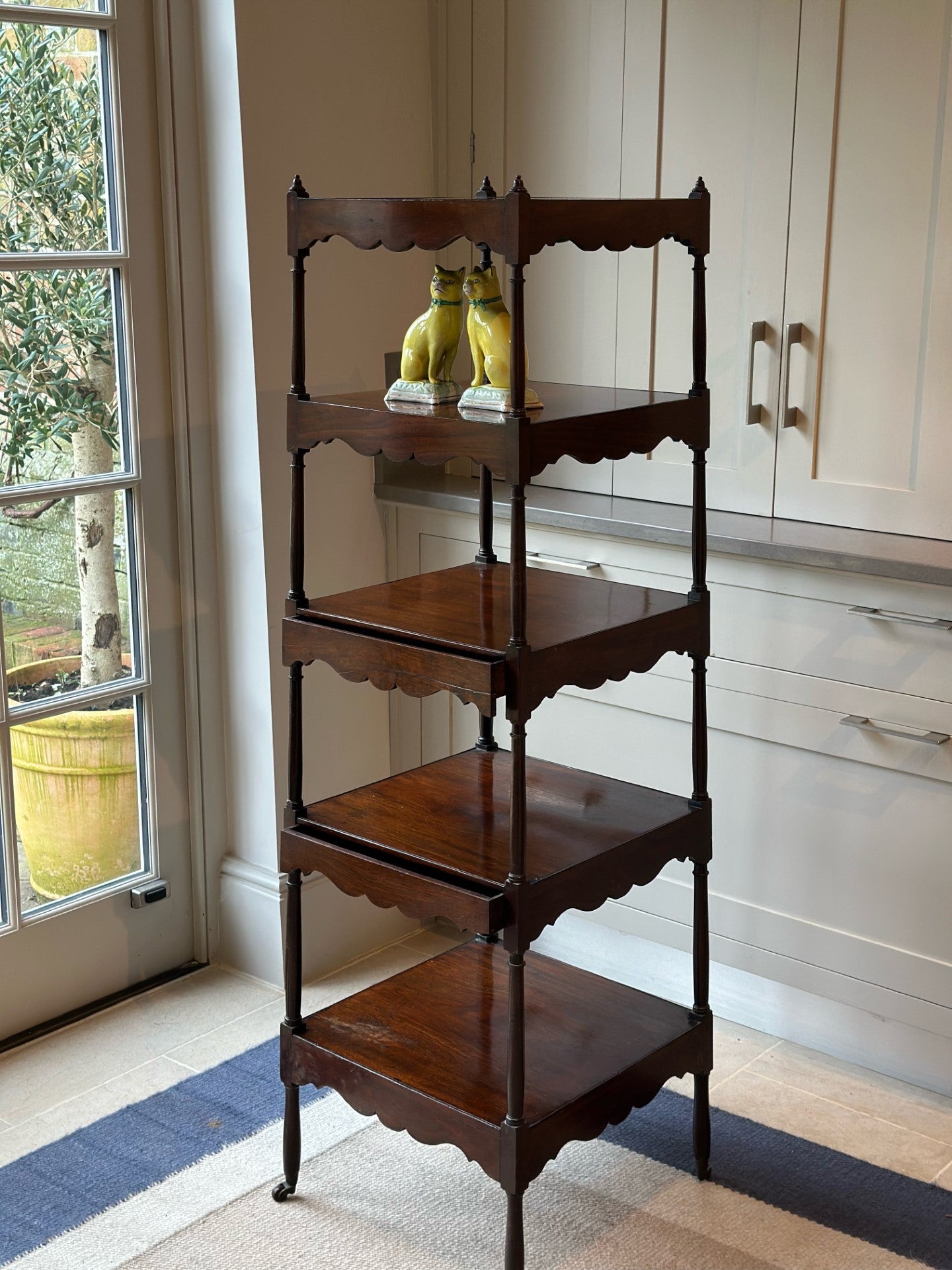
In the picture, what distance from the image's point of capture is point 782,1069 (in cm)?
252

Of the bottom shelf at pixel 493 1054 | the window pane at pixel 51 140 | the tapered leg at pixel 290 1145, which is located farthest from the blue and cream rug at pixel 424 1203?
the window pane at pixel 51 140

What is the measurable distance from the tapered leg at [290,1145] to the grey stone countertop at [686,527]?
110 centimetres

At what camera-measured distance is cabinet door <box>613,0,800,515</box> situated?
2393mm

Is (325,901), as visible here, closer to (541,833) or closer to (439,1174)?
(439,1174)

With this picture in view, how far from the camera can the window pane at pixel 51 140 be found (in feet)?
7.71

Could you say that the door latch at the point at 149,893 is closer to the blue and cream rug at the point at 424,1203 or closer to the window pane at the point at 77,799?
the window pane at the point at 77,799

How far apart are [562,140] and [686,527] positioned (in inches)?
32.5

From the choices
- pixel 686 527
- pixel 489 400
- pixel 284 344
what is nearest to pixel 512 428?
pixel 489 400

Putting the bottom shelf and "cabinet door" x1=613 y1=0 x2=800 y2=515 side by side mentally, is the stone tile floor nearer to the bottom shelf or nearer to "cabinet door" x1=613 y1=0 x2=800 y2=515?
the bottom shelf

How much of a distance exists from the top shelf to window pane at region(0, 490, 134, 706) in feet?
2.88

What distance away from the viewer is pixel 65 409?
8.33ft

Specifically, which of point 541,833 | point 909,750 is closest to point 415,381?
point 541,833

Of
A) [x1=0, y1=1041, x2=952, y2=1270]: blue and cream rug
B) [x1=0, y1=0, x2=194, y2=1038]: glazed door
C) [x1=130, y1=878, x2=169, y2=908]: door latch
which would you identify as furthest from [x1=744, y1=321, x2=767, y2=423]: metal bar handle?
[x1=130, y1=878, x2=169, y2=908]: door latch

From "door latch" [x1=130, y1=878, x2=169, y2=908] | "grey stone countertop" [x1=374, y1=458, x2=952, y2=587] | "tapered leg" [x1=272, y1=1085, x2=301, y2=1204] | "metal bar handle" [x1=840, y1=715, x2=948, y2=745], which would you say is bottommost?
"tapered leg" [x1=272, y1=1085, x2=301, y2=1204]
